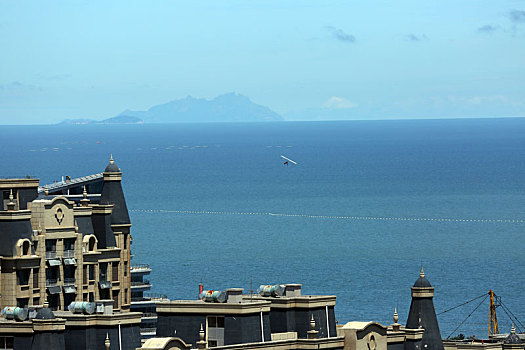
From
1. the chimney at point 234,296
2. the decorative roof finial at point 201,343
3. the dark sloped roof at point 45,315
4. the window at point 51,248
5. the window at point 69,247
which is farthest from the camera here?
the window at point 69,247

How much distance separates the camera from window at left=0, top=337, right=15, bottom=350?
255 feet

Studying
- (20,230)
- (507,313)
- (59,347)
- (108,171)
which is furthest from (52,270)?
(507,313)

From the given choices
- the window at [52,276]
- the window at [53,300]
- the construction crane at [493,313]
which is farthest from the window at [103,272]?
the construction crane at [493,313]

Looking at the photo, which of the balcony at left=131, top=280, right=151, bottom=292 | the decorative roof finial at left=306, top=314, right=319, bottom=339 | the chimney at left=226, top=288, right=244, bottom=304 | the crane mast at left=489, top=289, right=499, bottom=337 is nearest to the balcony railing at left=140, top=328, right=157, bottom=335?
the balcony at left=131, top=280, right=151, bottom=292

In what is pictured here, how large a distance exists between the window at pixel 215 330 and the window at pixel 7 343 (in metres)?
8.94

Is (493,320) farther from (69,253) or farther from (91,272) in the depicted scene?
(69,253)

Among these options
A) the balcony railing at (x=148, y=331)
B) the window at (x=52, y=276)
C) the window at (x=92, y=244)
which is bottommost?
the balcony railing at (x=148, y=331)

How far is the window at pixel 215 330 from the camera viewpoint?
81375 mm

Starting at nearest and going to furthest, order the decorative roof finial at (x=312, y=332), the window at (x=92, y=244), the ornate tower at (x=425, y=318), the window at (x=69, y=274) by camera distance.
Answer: the decorative roof finial at (x=312, y=332), the ornate tower at (x=425, y=318), the window at (x=69, y=274), the window at (x=92, y=244)

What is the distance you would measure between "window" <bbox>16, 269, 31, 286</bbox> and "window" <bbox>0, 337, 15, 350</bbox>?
71.5 ft

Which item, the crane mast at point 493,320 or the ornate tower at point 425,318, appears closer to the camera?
the ornate tower at point 425,318

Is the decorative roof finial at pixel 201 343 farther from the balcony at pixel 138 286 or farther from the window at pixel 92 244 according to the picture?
the balcony at pixel 138 286

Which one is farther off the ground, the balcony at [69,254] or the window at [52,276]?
the balcony at [69,254]

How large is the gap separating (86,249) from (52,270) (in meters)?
3.91
